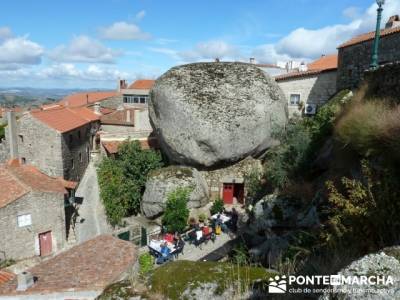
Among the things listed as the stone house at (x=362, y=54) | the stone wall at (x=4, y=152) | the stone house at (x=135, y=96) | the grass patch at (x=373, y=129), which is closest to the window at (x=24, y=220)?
the stone wall at (x=4, y=152)

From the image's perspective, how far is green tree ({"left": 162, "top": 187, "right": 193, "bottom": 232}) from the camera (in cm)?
1739

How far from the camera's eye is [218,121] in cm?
1856

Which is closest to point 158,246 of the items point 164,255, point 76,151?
point 164,255

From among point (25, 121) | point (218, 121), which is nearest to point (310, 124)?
point (218, 121)

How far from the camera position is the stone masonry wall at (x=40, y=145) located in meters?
22.3

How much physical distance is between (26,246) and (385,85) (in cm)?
1708

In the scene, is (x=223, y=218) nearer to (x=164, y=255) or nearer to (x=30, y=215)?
(x=164, y=255)

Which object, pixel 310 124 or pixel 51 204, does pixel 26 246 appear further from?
pixel 310 124

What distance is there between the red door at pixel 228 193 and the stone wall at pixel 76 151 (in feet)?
34.5

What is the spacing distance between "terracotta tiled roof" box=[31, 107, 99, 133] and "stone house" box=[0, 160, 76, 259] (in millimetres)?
4812

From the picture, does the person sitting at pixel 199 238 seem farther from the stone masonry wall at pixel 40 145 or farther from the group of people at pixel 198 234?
the stone masonry wall at pixel 40 145

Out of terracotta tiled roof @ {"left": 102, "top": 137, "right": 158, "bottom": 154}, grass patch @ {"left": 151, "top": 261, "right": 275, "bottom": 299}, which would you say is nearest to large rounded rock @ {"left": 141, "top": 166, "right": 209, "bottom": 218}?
terracotta tiled roof @ {"left": 102, "top": 137, "right": 158, "bottom": 154}

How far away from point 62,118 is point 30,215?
34.0 ft

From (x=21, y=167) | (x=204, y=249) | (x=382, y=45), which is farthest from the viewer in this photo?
(x=21, y=167)
